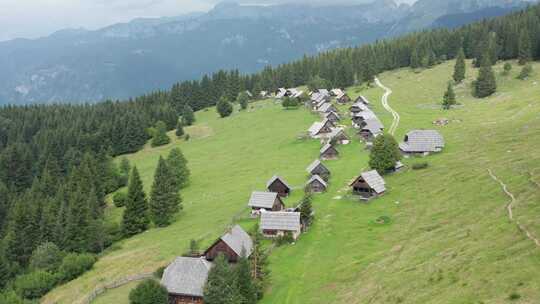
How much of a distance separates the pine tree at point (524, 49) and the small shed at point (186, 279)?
151 meters

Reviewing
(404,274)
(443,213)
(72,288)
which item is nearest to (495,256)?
(404,274)

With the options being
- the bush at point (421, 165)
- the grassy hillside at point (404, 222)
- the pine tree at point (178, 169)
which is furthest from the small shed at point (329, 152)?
the pine tree at point (178, 169)

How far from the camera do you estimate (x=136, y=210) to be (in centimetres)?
9206

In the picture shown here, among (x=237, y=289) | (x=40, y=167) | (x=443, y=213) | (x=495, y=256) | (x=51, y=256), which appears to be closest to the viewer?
(x=495, y=256)

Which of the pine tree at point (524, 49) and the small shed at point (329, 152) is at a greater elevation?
the pine tree at point (524, 49)

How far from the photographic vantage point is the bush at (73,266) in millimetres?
75375

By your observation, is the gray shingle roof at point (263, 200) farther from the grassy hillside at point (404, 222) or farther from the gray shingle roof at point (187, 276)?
the gray shingle roof at point (187, 276)

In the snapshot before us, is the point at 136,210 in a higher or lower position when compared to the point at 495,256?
lower

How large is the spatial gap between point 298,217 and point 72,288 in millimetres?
35262

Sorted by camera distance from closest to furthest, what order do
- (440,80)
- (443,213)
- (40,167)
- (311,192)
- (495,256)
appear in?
(495,256), (443,213), (311,192), (40,167), (440,80)

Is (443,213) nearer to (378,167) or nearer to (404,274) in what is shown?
(404,274)

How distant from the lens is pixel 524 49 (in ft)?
546

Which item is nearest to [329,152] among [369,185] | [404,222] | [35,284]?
[369,185]

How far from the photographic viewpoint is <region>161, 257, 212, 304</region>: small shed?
186 feet
